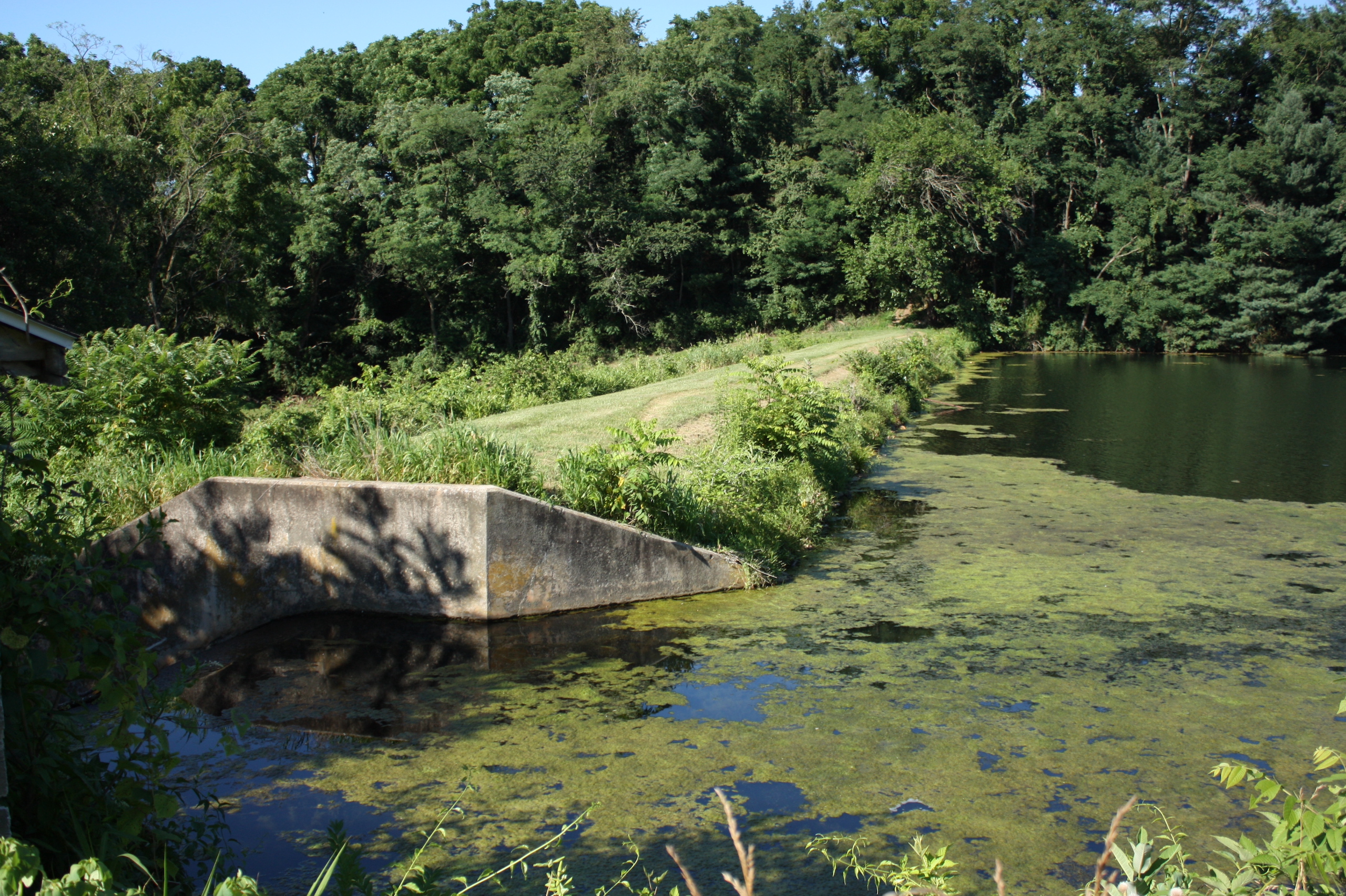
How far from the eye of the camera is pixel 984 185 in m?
37.9

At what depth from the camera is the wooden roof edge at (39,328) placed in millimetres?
6371

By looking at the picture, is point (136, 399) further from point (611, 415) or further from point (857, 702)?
point (857, 702)

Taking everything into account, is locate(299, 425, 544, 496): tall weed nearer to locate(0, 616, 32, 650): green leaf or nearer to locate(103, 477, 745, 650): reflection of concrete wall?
locate(103, 477, 745, 650): reflection of concrete wall

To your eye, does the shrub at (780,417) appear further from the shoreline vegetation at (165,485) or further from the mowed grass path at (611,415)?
the mowed grass path at (611,415)

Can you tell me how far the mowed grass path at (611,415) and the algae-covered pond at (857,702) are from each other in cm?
305

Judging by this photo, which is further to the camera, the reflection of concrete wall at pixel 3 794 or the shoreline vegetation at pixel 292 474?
the shoreline vegetation at pixel 292 474

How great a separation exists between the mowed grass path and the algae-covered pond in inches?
120

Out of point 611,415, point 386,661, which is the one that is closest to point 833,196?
point 611,415

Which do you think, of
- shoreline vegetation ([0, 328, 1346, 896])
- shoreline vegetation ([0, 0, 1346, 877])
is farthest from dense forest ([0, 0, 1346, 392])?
shoreline vegetation ([0, 328, 1346, 896])

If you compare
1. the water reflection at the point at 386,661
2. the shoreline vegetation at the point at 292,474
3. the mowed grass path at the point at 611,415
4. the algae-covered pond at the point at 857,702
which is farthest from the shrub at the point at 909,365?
the water reflection at the point at 386,661

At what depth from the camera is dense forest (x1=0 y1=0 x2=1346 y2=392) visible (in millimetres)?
38031

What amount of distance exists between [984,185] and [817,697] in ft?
116

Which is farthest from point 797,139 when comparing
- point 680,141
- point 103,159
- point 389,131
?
point 103,159

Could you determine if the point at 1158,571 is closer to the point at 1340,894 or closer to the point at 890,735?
the point at 890,735
